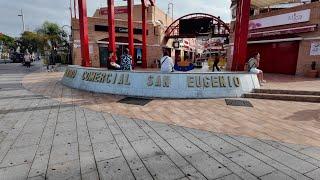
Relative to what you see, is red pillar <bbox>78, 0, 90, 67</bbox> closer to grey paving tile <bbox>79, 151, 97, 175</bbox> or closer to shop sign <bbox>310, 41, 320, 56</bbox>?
grey paving tile <bbox>79, 151, 97, 175</bbox>

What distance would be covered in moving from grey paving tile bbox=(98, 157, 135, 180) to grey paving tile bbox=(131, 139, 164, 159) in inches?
15.6

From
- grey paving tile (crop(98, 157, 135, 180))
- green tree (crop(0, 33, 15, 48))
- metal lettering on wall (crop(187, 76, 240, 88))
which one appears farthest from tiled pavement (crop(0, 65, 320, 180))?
green tree (crop(0, 33, 15, 48))

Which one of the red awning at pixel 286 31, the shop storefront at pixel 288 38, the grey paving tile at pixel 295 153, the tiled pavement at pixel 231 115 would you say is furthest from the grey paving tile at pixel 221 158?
the shop storefront at pixel 288 38

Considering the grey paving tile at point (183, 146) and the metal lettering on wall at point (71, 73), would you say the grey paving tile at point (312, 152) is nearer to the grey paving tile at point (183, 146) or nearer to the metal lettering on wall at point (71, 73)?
the grey paving tile at point (183, 146)

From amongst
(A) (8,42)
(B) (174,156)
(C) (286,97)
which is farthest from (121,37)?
(A) (8,42)

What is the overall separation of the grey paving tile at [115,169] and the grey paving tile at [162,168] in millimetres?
328

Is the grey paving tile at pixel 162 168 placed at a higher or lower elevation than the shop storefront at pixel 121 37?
lower

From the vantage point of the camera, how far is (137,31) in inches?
1025

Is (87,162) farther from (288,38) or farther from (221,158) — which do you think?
(288,38)

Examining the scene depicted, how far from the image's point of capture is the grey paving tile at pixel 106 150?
3789 millimetres

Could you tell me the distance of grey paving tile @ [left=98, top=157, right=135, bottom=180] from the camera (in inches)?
125

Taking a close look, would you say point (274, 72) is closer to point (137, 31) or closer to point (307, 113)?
point (307, 113)

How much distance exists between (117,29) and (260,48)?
47.7 feet

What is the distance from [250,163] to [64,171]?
110 inches
